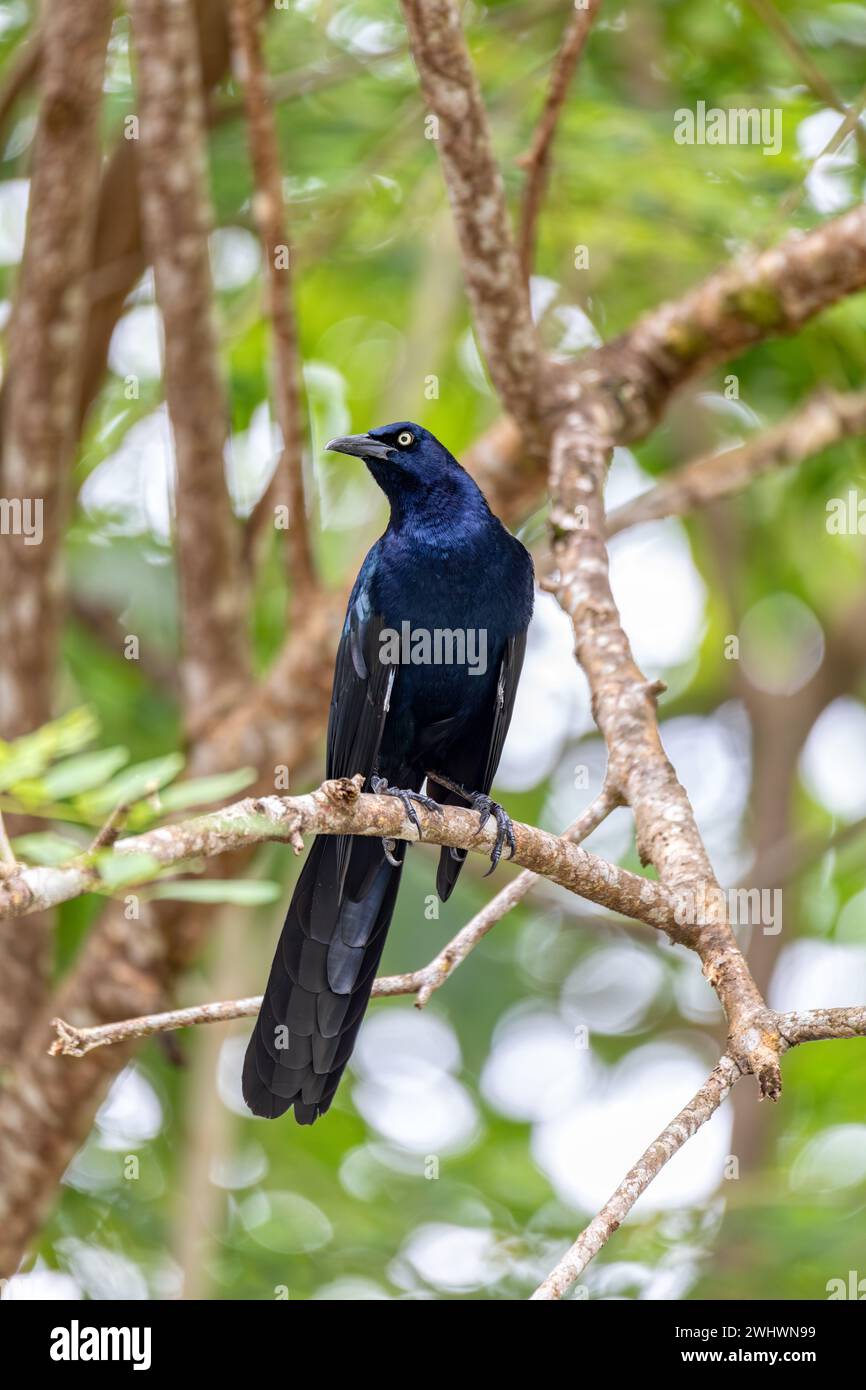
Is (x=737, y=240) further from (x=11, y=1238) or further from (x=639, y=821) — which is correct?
(x=11, y=1238)

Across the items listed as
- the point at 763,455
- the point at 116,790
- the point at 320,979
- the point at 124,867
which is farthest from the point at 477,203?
the point at 124,867

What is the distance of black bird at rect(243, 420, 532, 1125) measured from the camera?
411 centimetres

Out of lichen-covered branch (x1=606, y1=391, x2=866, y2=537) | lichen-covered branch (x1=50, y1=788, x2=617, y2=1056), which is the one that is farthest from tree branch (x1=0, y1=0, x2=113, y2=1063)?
lichen-covered branch (x1=50, y1=788, x2=617, y2=1056)

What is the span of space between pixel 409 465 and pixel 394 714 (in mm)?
834

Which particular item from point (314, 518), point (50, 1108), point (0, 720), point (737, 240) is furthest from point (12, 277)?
point (50, 1108)

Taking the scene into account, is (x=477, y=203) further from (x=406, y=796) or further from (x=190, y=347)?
(x=406, y=796)

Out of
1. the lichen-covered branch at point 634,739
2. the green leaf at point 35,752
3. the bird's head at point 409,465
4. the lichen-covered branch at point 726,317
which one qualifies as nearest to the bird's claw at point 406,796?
the lichen-covered branch at point 634,739

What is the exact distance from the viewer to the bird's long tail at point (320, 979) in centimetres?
404

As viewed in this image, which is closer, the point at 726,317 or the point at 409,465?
the point at 409,465

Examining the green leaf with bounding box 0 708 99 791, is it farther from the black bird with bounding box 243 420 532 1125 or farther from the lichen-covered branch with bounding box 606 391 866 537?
the lichen-covered branch with bounding box 606 391 866 537

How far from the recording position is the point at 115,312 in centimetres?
702

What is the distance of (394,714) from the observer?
15.4ft

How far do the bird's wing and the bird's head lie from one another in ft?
1.76

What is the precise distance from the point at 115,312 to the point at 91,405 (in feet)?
1.86
